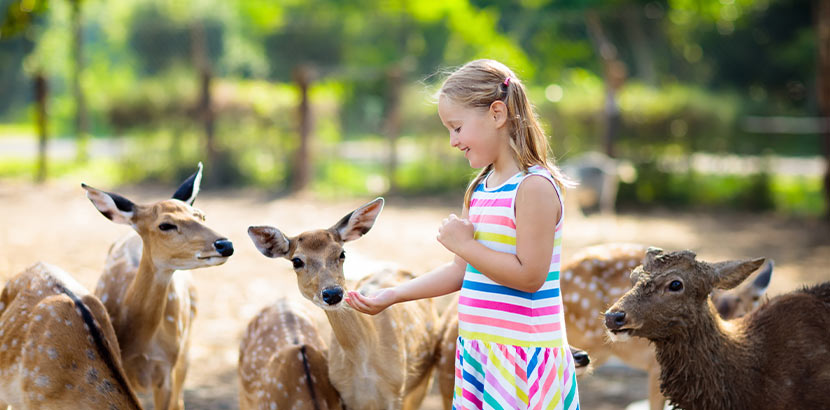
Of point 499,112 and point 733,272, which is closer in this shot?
point 499,112

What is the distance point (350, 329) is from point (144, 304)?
1075 millimetres

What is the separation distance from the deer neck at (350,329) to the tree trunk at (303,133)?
35.8 ft

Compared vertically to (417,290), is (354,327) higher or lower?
lower

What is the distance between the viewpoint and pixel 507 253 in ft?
8.53

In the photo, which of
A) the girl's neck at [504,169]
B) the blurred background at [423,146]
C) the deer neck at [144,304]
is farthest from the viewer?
the blurred background at [423,146]

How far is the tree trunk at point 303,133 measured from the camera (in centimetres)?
1412

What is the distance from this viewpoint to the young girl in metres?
2.57

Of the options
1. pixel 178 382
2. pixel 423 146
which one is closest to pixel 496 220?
pixel 178 382

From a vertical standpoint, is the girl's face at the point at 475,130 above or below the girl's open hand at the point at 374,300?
above

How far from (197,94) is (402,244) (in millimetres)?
6707

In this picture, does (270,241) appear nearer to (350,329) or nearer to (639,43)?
(350,329)

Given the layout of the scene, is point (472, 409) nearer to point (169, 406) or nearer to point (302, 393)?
point (302, 393)

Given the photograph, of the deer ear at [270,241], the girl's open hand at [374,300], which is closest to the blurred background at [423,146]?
the deer ear at [270,241]

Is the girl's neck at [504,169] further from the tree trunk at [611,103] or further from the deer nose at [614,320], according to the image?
the tree trunk at [611,103]
